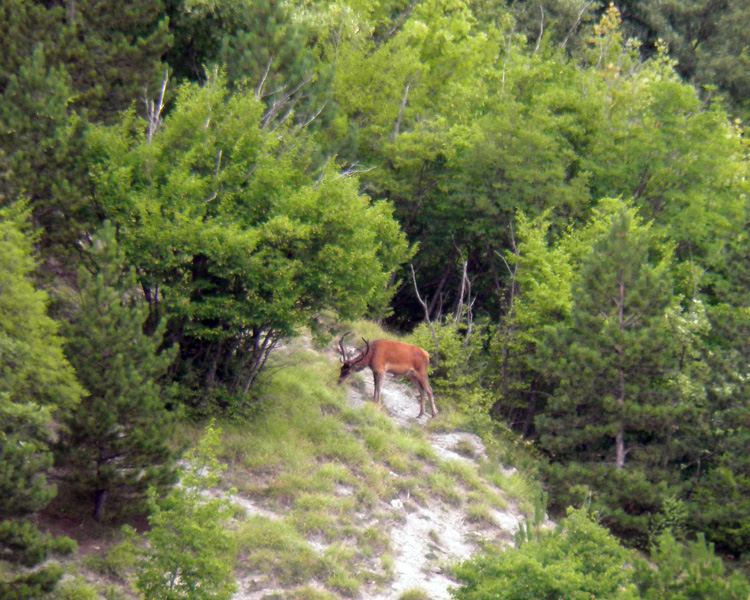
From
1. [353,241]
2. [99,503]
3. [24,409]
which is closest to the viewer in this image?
[24,409]

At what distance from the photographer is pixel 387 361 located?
20578 mm

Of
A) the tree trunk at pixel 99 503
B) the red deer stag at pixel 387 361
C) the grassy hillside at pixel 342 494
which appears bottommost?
the grassy hillside at pixel 342 494

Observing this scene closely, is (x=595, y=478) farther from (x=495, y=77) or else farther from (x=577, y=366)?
(x=495, y=77)

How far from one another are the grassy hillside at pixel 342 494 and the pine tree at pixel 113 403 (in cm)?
114

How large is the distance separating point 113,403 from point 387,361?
9099mm

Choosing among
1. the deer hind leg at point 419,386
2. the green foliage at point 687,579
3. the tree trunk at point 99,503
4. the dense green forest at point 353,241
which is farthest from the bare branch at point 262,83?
the green foliage at point 687,579

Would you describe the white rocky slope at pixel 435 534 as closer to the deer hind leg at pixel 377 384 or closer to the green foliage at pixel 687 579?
the deer hind leg at pixel 377 384

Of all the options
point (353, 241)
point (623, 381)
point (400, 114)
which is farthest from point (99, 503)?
point (400, 114)

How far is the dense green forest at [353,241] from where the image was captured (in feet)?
42.2

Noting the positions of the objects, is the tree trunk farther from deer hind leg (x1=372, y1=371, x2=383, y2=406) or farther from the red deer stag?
deer hind leg (x1=372, y1=371, x2=383, y2=406)

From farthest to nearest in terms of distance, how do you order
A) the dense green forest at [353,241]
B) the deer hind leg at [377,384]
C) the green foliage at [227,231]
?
the deer hind leg at [377,384] → the green foliage at [227,231] → the dense green forest at [353,241]

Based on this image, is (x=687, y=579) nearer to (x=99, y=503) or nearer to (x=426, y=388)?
(x=99, y=503)

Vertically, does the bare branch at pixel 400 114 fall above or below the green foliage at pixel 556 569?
above

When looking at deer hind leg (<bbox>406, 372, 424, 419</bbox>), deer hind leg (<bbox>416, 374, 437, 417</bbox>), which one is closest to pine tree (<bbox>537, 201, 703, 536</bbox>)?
deer hind leg (<bbox>416, 374, 437, 417</bbox>)
